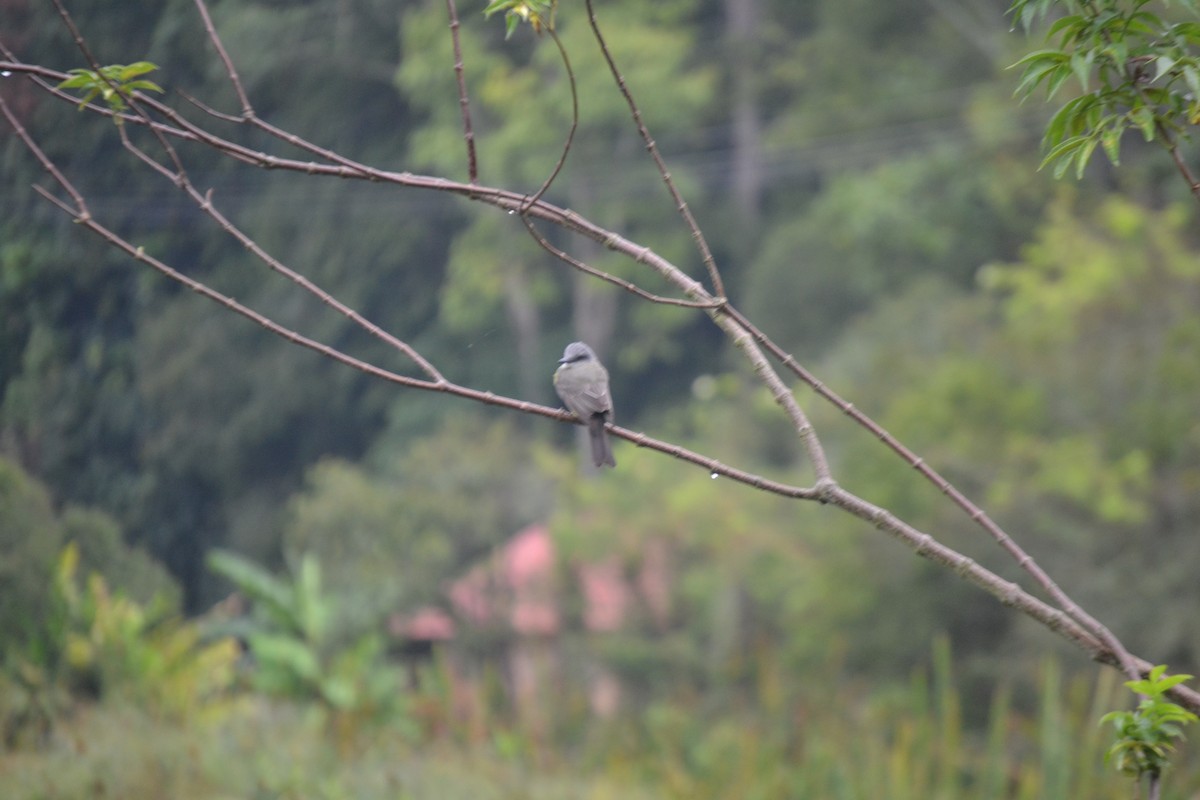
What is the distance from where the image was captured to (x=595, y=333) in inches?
734

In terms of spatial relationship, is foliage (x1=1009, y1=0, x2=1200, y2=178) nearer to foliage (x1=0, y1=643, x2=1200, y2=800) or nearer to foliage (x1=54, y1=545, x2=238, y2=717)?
foliage (x1=0, y1=643, x2=1200, y2=800)

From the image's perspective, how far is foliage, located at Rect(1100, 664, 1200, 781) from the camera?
2521 mm

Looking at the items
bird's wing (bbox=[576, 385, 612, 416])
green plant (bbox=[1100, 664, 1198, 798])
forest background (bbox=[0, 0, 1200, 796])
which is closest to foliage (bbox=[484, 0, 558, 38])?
bird's wing (bbox=[576, 385, 612, 416])

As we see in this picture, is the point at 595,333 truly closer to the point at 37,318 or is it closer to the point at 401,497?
the point at 401,497

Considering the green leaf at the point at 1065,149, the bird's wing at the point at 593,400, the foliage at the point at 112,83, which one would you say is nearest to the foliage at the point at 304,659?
the bird's wing at the point at 593,400

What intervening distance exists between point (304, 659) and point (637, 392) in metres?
11.8

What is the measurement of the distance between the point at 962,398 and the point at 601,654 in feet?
16.1

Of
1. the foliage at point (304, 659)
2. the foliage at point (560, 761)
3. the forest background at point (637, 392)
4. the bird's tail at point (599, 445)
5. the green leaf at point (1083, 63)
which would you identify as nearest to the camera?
the green leaf at point (1083, 63)

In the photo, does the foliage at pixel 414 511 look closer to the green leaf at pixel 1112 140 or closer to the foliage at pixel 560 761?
the foliage at pixel 560 761

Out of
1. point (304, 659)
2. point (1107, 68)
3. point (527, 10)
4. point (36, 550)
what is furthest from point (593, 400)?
point (304, 659)

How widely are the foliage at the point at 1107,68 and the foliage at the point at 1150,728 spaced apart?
1045 mm

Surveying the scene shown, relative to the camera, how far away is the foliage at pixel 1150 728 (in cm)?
252

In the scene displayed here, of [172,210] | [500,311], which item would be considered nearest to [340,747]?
[172,210]

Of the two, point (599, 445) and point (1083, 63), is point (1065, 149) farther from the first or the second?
point (599, 445)
